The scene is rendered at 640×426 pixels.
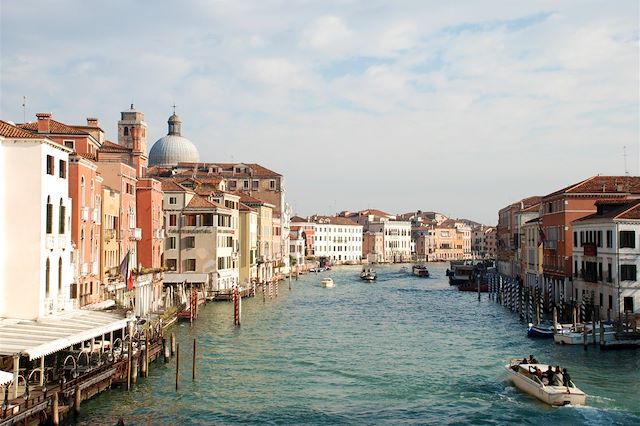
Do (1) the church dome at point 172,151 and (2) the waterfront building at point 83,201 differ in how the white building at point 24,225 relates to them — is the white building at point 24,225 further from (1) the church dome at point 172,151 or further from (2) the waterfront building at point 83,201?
(1) the church dome at point 172,151

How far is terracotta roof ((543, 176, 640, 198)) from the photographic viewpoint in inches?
1486

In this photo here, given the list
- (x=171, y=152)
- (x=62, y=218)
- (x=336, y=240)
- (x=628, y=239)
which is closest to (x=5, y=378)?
(x=62, y=218)

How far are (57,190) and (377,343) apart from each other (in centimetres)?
1273

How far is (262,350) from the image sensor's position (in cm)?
2803

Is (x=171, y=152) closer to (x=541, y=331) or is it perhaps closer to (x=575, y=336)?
(x=541, y=331)

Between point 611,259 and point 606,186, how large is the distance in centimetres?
877

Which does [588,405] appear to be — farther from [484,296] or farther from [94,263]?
[484,296]

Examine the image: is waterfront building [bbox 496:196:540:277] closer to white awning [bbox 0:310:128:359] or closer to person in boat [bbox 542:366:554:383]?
person in boat [bbox 542:366:554:383]

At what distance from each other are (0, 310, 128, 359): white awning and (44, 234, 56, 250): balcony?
178 cm

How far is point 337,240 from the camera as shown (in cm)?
11319

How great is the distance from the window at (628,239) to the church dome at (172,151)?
5306 centimetres

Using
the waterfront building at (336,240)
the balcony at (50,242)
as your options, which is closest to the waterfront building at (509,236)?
the waterfront building at (336,240)

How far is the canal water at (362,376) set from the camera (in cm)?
1875

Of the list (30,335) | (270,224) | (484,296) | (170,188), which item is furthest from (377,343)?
(270,224)
